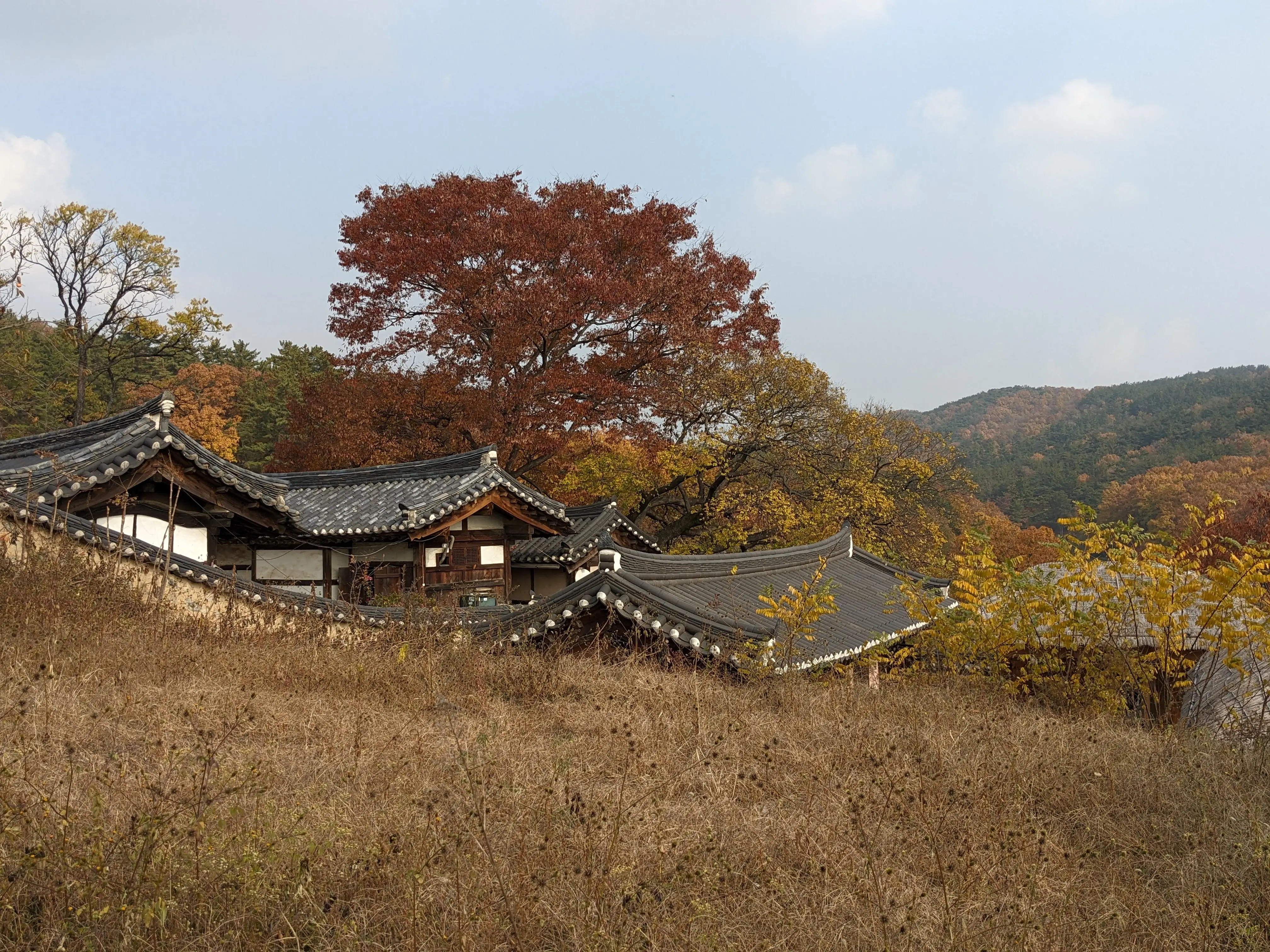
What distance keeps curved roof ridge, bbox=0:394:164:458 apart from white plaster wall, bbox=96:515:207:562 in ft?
4.62

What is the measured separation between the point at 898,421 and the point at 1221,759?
21.7 m

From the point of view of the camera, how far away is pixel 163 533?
43.3 ft

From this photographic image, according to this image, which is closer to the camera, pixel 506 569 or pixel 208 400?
pixel 506 569

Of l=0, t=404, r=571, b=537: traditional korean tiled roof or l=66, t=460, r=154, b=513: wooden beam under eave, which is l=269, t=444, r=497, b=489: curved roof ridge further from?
l=66, t=460, r=154, b=513: wooden beam under eave

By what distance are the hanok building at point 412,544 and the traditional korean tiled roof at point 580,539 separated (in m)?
0.05

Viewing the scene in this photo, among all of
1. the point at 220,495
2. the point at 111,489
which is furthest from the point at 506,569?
the point at 111,489

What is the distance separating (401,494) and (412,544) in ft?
5.13

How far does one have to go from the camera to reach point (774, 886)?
366 centimetres

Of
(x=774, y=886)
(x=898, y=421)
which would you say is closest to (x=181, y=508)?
(x=774, y=886)

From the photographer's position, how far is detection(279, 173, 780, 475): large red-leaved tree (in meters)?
21.5

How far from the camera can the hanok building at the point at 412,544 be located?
934cm

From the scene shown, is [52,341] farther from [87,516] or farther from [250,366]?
[87,516]

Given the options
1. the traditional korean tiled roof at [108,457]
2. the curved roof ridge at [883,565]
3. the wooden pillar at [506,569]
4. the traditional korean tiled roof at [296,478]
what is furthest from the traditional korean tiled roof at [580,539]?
the traditional korean tiled roof at [108,457]

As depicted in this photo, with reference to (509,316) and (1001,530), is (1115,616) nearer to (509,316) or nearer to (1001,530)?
(509,316)
